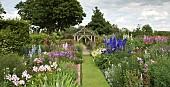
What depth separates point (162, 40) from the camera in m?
20.4

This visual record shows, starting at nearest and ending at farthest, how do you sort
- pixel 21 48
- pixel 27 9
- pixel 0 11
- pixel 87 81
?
1. pixel 87 81
2. pixel 21 48
3. pixel 0 11
4. pixel 27 9

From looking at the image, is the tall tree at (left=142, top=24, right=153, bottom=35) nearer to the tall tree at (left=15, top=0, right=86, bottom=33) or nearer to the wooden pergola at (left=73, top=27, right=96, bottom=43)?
the wooden pergola at (left=73, top=27, right=96, bottom=43)

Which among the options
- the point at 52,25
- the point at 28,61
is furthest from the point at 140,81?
the point at 52,25

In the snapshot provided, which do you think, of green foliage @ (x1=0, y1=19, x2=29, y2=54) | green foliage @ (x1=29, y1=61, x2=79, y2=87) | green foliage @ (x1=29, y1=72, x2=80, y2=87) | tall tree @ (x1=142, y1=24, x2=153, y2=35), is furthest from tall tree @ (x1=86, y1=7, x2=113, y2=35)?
green foliage @ (x1=29, y1=72, x2=80, y2=87)

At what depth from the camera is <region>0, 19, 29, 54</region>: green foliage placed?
1734 cm

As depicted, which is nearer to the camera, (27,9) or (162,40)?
(162,40)

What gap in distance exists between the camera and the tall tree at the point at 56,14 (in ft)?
157

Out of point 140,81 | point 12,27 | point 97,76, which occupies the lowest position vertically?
point 97,76

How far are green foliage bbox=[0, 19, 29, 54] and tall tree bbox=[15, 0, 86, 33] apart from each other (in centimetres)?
2838

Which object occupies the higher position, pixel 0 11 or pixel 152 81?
pixel 0 11

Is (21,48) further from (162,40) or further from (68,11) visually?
(68,11)

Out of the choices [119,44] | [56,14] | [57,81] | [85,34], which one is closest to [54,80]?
[57,81]

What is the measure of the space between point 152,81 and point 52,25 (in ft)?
146

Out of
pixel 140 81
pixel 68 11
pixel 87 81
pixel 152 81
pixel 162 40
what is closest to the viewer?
pixel 140 81
